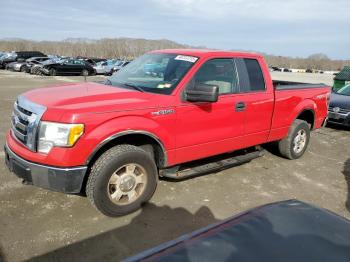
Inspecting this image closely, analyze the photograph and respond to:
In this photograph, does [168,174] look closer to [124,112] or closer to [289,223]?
[124,112]

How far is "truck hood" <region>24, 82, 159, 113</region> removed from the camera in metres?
3.63

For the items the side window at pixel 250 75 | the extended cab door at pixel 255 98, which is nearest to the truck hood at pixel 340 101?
the extended cab door at pixel 255 98

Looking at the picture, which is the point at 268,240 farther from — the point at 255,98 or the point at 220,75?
the point at 255,98

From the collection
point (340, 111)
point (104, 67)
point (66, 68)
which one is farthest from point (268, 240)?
point (104, 67)

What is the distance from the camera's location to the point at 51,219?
3.86 meters

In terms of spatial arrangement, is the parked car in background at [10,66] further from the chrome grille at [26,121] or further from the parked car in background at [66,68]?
the chrome grille at [26,121]

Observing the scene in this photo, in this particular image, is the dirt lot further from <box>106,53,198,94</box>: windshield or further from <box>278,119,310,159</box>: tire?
<box>106,53,198,94</box>: windshield

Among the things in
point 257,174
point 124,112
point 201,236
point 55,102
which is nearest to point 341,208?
point 257,174

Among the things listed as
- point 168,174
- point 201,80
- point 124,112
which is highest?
point 201,80

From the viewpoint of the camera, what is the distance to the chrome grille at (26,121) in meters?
3.60

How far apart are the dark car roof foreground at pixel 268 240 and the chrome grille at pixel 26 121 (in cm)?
241

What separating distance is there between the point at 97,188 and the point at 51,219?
69 cm

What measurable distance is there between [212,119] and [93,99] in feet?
5.31

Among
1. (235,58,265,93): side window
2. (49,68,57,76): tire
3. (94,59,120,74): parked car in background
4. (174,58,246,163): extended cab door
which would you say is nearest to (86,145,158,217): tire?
(174,58,246,163): extended cab door
